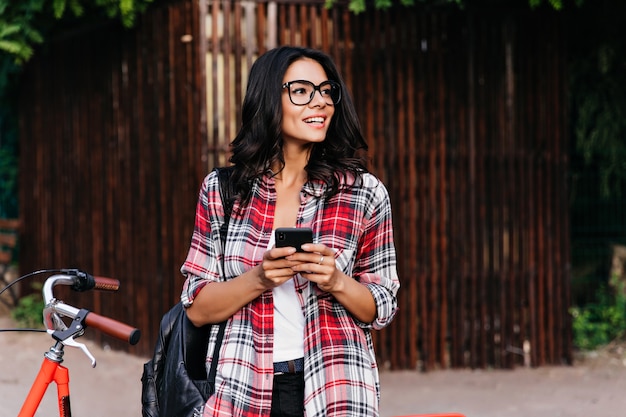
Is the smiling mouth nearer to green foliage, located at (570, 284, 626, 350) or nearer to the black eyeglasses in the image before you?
the black eyeglasses

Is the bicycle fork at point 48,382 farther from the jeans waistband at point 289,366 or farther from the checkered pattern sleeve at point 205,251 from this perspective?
the jeans waistband at point 289,366

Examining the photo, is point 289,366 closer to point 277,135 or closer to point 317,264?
point 317,264

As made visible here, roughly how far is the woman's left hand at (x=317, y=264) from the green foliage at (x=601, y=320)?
7769mm

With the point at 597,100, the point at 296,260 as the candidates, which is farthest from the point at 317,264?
the point at 597,100

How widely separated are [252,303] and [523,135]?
6715 millimetres

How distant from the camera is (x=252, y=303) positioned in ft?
8.62

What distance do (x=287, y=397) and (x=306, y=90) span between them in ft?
2.97

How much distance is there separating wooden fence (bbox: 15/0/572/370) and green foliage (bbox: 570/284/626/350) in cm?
82

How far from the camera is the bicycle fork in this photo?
288 centimetres

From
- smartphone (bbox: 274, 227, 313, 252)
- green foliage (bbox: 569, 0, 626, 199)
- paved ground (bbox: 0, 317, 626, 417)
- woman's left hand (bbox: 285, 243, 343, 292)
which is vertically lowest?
paved ground (bbox: 0, 317, 626, 417)

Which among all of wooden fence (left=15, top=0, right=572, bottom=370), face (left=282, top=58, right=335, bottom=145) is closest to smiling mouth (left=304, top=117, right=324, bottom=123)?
face (left=282, top=58, right=335, bottom=145)

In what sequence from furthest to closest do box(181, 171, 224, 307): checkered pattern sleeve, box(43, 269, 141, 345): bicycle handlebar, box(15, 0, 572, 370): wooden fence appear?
1. box(15, 0, 572, 370): wooden fence
2. box(43, 269, 141, 345): bicycle handlebar
3. box(181, 171, 224, 307): checkered pattern sleeve

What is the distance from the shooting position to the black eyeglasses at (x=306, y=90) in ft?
9.10

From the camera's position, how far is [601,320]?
33.0ft
